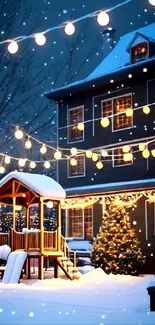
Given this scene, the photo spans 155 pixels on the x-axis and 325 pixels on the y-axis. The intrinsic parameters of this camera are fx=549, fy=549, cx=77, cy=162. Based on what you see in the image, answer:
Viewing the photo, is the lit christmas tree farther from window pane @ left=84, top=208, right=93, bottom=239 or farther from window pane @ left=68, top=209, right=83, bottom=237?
window pane @ left=68, top=209, right=83, bottom=237

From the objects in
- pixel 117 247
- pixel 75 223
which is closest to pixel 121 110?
pixel 75 223

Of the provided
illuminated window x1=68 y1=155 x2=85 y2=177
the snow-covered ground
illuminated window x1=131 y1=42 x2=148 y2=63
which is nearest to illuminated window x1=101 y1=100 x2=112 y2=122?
illuminated window x1=131 y1=42 x2=148 y2=63

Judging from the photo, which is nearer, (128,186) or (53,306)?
(53,306)

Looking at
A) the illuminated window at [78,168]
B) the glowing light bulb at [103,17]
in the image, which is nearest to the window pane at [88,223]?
the illuminated window at [78,168]

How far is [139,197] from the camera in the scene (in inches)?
918

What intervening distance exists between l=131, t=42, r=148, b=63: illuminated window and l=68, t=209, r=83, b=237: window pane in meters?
7.73

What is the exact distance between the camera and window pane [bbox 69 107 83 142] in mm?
27453

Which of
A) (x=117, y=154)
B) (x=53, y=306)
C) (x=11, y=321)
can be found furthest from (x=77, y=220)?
(x=11, y=321)

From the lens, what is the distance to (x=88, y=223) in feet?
86.6

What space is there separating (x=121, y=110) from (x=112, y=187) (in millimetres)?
3978

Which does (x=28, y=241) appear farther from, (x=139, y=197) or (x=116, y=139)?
(x=116, y=139)

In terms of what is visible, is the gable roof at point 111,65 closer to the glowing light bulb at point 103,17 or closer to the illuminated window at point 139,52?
the illuminated window at point 139,52

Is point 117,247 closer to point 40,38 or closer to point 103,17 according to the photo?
point 40,38

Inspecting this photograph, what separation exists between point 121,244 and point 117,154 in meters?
5.01
